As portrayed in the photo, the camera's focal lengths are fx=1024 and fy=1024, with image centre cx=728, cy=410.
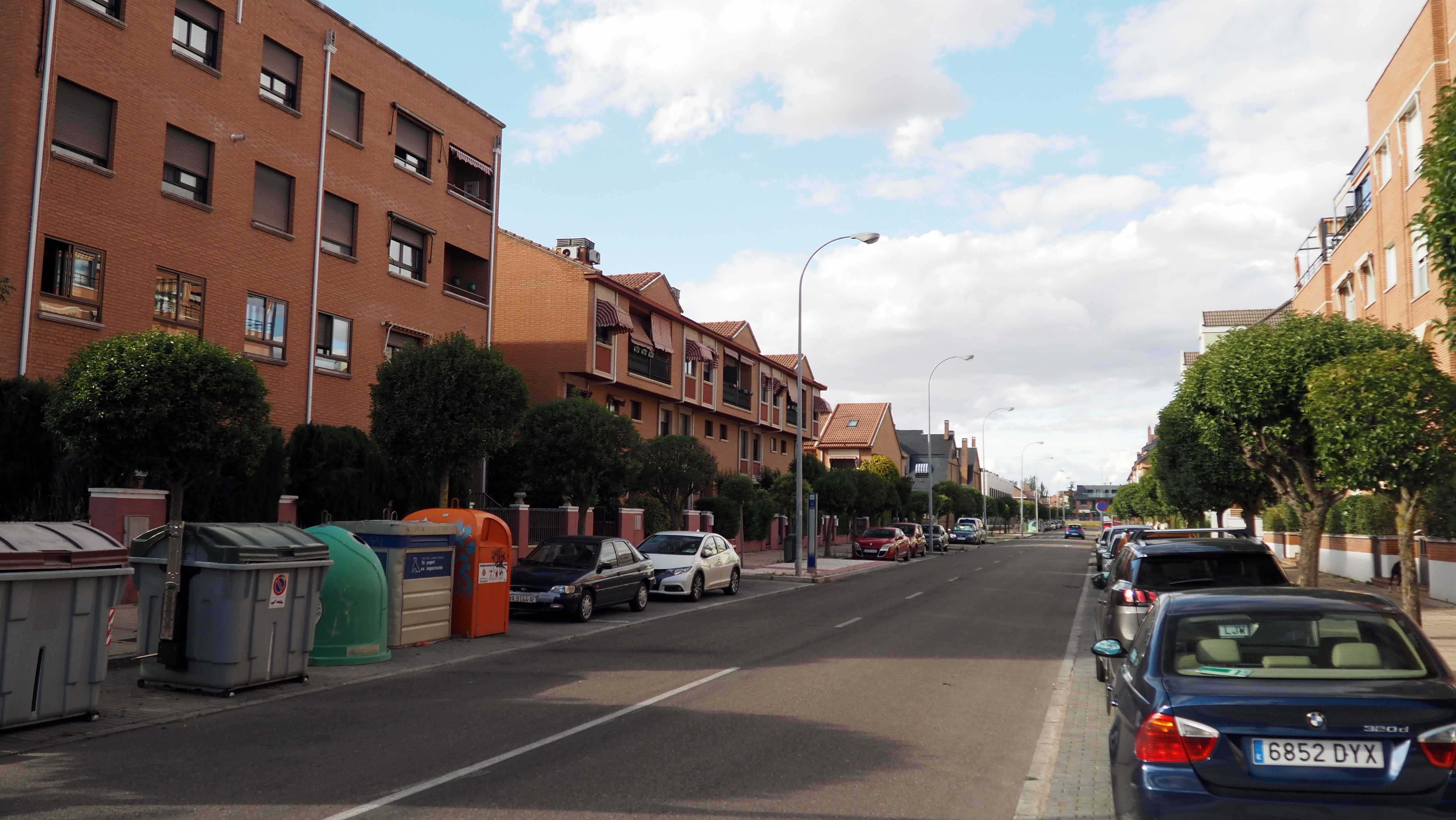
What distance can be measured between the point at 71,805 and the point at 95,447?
29.9 ft

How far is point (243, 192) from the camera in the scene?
20766 mm

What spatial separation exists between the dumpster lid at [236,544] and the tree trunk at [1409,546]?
437 inches

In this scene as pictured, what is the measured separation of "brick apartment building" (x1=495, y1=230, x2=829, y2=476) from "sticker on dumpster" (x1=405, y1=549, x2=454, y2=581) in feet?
48.5

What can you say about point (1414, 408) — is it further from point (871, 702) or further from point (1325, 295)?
point (1325, 295)

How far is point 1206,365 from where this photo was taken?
17156 millimetres

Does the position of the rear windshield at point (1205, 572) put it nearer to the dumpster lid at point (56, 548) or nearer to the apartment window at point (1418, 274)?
the dumpster lid at point (56, 548)

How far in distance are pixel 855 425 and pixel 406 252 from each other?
5175 cm

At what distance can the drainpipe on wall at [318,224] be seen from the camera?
22078 millimetres

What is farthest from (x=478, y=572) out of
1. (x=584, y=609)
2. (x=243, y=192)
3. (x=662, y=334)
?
(x=662, y=334)

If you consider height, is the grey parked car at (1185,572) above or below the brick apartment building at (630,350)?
below

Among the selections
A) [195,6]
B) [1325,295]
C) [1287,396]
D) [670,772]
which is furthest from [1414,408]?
[1325,295]

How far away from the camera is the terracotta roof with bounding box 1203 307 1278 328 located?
227 feet

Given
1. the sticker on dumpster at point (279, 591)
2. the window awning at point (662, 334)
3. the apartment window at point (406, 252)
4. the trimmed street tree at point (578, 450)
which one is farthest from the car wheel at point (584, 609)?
the window awning at point (662, 334)

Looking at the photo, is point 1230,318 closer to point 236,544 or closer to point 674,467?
point 674,467
